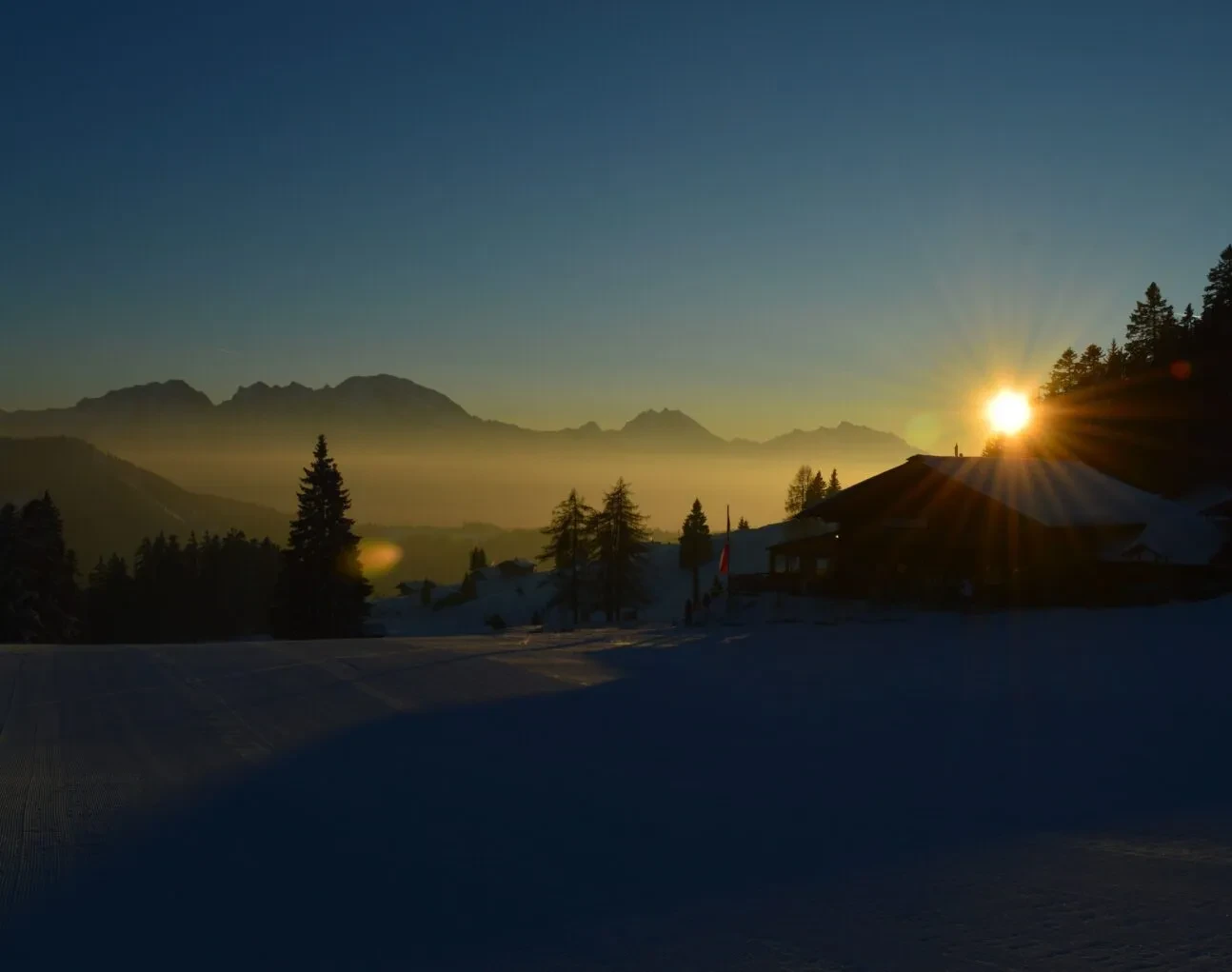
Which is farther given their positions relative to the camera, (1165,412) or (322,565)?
(1165,412)

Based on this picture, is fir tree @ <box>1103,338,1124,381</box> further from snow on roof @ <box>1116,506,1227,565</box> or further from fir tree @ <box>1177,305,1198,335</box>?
snow on roof @ <box>1116,506,1227,565</box>

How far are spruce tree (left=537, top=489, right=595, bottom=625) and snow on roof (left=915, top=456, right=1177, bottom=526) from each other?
91.9 feet

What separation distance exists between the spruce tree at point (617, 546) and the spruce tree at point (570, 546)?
911mm

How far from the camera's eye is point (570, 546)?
6431cm

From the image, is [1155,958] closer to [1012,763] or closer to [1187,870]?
[1187,870]

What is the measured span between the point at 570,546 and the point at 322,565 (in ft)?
59.8

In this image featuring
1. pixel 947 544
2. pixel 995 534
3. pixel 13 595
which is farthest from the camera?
pixel 13 595

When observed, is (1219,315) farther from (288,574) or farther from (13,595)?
(13,595)

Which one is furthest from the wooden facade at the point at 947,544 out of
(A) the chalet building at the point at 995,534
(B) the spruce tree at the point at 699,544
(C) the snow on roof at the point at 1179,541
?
(B) the spruce tree at the point at 699,544

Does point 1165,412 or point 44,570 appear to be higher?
point 1165,412

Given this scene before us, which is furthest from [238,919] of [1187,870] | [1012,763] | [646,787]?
[1012,763]

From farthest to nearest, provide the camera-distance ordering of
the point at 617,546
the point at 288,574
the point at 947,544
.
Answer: the point at 617,546
the point at 288,574
the point at 947,544

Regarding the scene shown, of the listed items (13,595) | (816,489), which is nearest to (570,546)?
(13,595)

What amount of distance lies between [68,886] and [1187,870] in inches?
330
